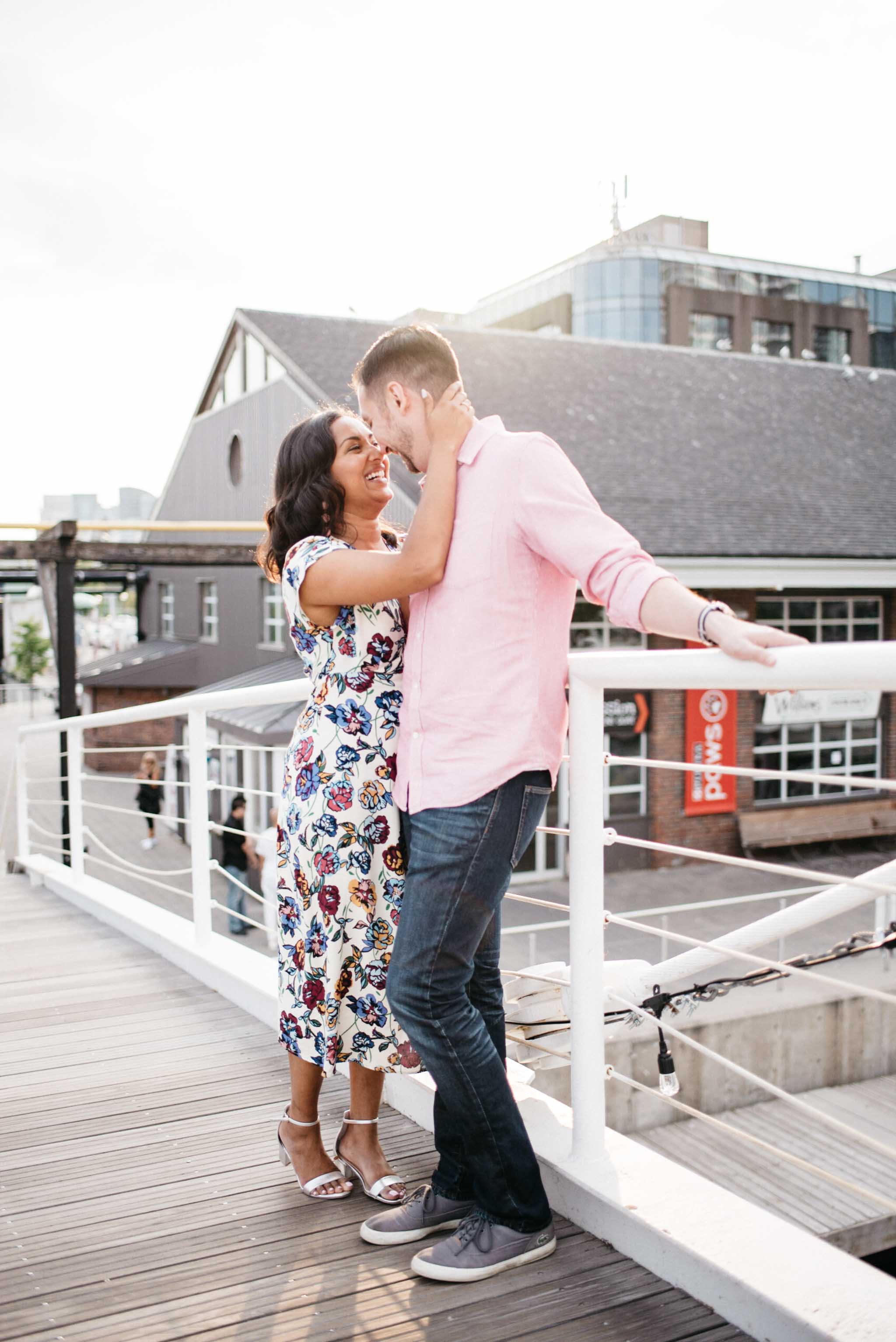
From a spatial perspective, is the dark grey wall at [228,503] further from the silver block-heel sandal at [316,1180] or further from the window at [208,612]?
the silver block-heel sandal at [316,1180]

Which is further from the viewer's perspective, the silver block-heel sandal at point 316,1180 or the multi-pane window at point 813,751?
the multi-pane window at point 813,751

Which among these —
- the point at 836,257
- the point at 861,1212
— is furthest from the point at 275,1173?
the point at 836,257

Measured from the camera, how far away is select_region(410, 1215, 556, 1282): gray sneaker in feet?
6.38

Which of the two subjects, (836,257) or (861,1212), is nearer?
(861,1212)

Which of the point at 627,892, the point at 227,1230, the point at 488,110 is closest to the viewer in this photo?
the point at 227,1230

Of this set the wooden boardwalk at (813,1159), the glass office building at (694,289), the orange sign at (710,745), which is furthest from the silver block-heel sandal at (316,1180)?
the glass office building at (694,289)

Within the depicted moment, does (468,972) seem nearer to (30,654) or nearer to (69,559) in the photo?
(69,559)

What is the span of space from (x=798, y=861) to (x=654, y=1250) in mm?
14680

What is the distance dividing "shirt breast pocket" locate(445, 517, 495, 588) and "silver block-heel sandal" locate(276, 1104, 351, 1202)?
4.12ft

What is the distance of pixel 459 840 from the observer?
1.87 meters

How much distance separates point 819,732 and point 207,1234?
Result: 15117 mm

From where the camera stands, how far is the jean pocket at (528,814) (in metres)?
1.90

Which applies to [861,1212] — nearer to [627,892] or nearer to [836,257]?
[627,892]

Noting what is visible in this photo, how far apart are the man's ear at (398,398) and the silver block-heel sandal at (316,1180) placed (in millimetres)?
1493
